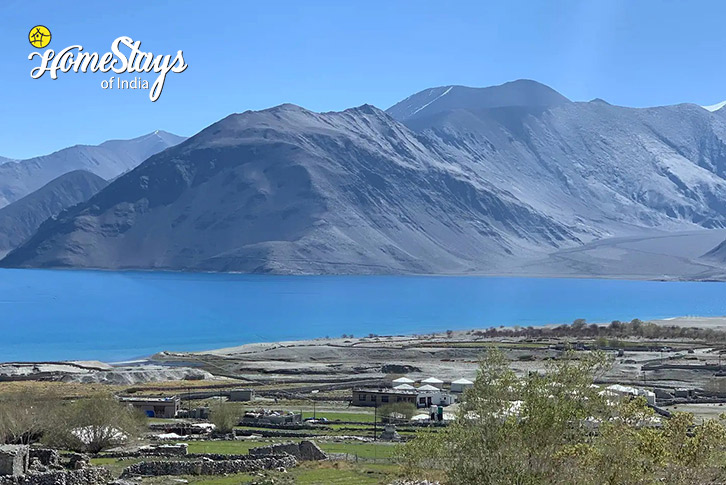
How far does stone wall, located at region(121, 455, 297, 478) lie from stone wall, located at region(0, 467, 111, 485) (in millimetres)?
1809

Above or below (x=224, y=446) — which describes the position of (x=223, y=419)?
above

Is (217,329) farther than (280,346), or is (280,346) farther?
(217,329)

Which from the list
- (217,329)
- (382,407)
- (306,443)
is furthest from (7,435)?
(217,329)

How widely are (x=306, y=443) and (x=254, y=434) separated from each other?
420 inches

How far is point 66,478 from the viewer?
100 feet

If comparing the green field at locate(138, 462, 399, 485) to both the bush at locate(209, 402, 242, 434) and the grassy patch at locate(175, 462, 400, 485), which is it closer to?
the grassy patch at locate(175, 462, 400, 485)

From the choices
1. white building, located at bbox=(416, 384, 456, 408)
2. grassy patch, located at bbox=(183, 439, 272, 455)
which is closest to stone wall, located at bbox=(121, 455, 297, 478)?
grassy patch, located at bbox=(183, 439, 272, 455)

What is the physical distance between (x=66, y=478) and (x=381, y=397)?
39371 millimetres

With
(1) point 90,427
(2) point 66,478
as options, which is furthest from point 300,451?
(2) point 66,478

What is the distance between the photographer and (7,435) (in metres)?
40.8

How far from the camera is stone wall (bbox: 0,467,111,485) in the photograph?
29406 mm

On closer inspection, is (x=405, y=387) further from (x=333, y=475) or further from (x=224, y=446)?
(x=333, y=475)

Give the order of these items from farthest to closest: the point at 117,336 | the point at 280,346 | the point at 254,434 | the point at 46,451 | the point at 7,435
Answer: the point at 117,336, the point at 280,346, the point at 254,434, the point at 7,435, the point at 46,451

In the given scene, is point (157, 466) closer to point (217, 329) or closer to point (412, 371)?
point (412, 371)
